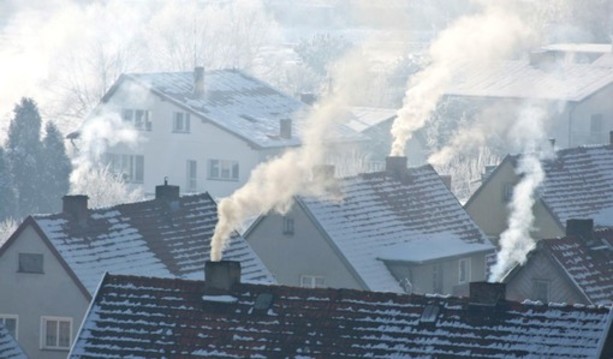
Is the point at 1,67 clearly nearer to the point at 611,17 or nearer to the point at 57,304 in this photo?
the point at 611,17

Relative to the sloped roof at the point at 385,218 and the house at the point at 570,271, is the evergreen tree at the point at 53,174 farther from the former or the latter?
the house at the point at 570,271

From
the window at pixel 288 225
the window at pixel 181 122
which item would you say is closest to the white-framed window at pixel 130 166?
the window at pixel 181 122

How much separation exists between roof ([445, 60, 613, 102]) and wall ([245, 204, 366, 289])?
4733 cm

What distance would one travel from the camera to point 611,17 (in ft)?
475

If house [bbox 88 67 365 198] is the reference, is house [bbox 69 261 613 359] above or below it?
below

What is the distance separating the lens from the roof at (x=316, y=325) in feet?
119

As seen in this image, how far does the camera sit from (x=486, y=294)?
36.7 m

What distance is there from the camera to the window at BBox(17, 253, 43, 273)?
50.8 m

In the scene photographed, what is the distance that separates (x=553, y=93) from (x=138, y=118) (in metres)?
17.8

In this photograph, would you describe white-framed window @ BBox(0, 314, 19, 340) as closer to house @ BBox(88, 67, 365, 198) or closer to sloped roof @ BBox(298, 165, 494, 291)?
sloped roof @ BBox(298, 165, 494, 291)

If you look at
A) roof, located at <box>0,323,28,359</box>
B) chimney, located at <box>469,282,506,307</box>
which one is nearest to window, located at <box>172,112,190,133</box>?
roof, located at <box>0,323,28,359</box>

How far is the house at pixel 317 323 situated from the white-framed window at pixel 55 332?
1121cm

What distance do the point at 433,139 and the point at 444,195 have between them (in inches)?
1508

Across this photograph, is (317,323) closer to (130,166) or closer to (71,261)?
(71,261)
